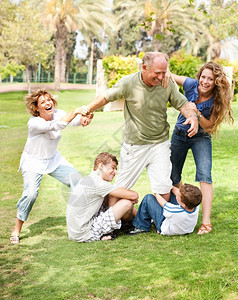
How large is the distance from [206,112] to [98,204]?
1.58 metres

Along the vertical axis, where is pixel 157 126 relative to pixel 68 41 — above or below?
below

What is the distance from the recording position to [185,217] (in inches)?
191

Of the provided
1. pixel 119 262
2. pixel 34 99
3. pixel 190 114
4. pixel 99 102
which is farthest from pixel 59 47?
pixel 119 262

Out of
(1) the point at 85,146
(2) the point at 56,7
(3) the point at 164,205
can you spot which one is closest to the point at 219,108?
(3) the point at 164,205

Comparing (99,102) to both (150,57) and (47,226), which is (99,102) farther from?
(47,226)

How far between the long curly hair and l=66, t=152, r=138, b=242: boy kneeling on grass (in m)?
1.19

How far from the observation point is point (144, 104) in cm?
480

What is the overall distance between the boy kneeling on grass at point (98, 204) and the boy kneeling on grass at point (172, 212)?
0.68 feet

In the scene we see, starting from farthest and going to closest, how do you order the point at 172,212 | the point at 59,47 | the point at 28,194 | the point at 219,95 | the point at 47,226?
the point at 59,47 → the point at 47,226 → the point at 28,194 → the point at 219,95 → the point at 172,212

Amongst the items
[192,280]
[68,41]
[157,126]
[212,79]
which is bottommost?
[192,280]

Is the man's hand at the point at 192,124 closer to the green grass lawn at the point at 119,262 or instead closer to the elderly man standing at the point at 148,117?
the elderly man standing at the point at 148,117

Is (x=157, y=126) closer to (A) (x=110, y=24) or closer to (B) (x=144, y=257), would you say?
(B) (x=144, y=257)

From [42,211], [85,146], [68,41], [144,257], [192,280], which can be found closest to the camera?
[192,280]

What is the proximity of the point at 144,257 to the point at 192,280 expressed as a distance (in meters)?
0.78
